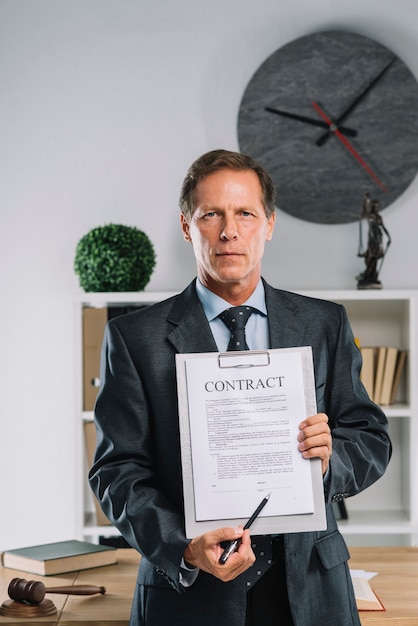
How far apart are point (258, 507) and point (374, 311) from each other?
1.76 meters

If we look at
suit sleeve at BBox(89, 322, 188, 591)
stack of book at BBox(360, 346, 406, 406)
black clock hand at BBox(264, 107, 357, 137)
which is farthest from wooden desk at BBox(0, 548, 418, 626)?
black clock hand at BBox(264, 107, 357, 137)

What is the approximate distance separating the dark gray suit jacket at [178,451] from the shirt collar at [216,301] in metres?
0.02

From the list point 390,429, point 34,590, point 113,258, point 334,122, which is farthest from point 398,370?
point 34,590

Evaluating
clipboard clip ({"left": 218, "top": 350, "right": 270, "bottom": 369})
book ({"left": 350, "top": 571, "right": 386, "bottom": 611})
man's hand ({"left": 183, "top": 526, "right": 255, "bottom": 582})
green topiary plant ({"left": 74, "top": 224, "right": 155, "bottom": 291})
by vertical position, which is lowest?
book ({"left": 350, "top": 571, "right": 386, "bottom": 611})

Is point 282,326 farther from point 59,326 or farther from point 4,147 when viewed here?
point 4,147

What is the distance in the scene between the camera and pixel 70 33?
10.1ft

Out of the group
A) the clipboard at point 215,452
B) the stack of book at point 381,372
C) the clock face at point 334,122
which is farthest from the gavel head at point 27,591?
the clock face at point 334,122

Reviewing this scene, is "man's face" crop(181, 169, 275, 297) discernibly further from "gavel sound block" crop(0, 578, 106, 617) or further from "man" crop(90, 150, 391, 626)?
A: "gavel sound block" crop(0, 578, 106, 617)

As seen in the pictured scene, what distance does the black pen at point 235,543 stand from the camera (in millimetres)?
1327

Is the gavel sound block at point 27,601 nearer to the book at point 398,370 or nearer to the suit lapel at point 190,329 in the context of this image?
the suit lapel at point 190,329

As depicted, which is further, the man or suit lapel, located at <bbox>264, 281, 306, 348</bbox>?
suit lapel, located at <bbox>264, 281, 306, 348</bbox>

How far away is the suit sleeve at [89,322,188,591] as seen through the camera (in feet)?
4.61

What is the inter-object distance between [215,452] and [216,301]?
329 millimetres

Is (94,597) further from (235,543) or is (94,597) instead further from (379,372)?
(379,372)
